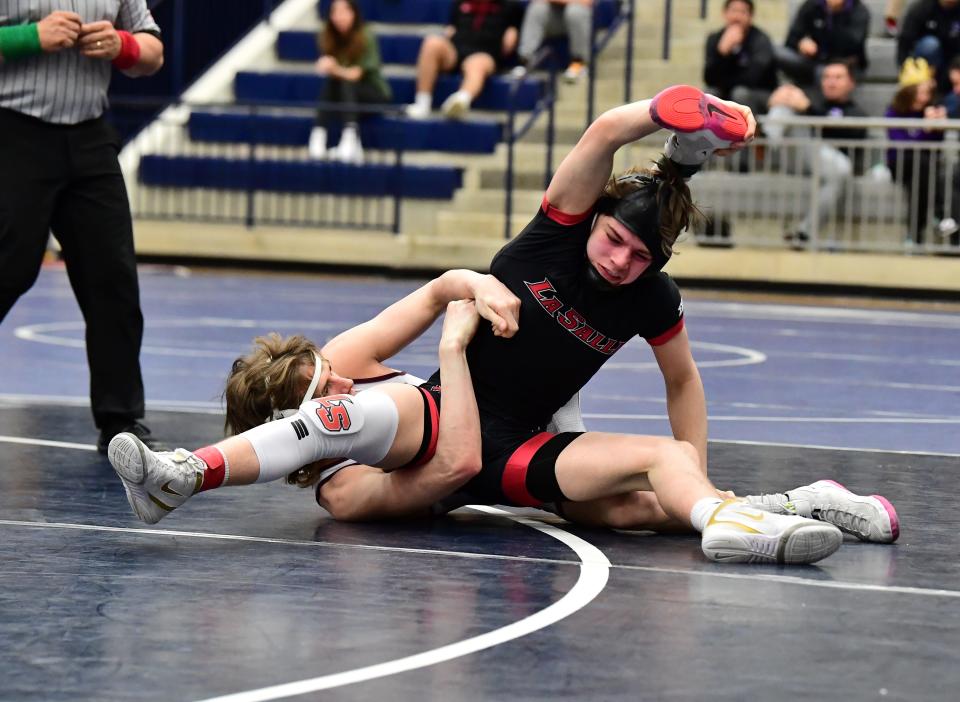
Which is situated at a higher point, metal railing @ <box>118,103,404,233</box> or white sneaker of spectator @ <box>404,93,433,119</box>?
white sneaker of spectator @ <box>404,93,433,119</box>

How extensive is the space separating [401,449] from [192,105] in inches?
461

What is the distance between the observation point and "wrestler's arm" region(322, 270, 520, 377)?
4500 mm

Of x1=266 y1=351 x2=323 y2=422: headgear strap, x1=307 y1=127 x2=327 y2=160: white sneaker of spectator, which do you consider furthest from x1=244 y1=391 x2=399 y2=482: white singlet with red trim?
x1=307 y1=127 x2=327 y2=160: white sneaker of spectator

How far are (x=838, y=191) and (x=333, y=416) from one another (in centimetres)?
979

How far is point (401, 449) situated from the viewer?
433 centimetres

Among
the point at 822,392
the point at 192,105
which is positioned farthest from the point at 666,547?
the point at 192,105

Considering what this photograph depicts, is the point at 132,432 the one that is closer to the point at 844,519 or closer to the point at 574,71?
the point at 844,519

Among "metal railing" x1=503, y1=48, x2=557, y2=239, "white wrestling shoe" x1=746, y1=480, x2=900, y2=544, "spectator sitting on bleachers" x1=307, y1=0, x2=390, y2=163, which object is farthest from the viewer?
"spectator sitting on bleachers" x1=307, y1=0, x2=390, y2=163

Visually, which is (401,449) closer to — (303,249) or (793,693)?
(793,693)

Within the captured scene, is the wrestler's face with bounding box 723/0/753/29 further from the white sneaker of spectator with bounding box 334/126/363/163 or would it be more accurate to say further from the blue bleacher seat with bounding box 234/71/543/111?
the white sneaker of spectator with bounding box 334/126/363/163

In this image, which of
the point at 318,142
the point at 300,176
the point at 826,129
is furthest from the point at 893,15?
the point at 300,176

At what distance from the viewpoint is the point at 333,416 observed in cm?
419

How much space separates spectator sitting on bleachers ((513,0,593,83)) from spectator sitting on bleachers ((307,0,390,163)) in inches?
49.1

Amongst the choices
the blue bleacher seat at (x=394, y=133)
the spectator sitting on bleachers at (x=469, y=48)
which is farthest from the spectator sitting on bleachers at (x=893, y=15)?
the blue bleacher seat at (x=394, y=133)
